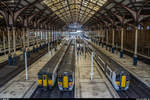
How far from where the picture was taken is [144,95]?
44.3 feet

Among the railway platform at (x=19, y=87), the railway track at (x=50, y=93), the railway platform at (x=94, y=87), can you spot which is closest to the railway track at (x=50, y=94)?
the railway track at (x=50, y=93)

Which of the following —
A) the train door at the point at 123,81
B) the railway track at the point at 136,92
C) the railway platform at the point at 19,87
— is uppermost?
the train door at the point at 123,81

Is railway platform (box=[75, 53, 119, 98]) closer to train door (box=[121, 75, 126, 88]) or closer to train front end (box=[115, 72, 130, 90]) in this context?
train front end (box=[115, 72, 130, 90])

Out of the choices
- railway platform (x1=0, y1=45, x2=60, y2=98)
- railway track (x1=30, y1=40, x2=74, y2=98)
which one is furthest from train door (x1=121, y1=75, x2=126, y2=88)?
railway platform (x1=0, y1=45, x2=60, y2=98)

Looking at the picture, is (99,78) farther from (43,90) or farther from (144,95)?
(43,90)

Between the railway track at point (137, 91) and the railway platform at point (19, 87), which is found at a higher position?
the railway platform at point (19, 87)

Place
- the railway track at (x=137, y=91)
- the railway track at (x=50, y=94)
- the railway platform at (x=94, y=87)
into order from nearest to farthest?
1. the railway platform at (x=94, y=87)
2. the railway track at (x=50, y=94)
3. the railway track at (x=137, y=91)

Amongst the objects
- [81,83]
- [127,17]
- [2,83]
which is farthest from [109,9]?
[2,83]

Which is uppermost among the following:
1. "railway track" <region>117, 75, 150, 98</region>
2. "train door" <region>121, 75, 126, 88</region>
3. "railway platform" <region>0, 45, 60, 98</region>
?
"train door" <region>121, 75, 126, 88</region>

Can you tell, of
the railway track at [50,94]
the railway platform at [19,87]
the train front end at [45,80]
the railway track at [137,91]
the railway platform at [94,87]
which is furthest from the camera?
the train front end at [45,80]

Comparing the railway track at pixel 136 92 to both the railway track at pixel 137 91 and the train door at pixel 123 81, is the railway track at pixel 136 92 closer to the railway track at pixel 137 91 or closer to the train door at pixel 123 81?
the railway track at pixel 137 91

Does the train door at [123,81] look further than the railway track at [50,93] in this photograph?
Yes

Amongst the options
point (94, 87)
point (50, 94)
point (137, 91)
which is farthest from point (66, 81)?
point (137, 91)

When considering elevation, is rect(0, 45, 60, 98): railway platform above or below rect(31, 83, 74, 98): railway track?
above
